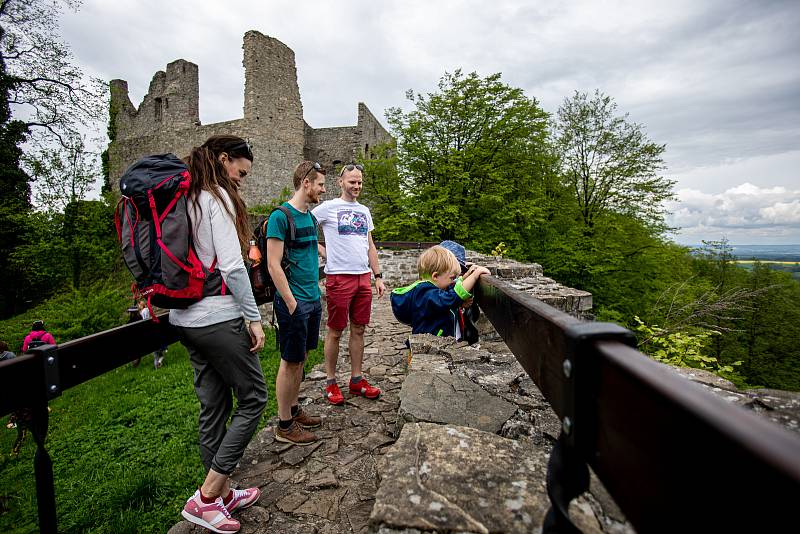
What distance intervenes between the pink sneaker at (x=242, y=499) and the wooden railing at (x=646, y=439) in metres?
1.30

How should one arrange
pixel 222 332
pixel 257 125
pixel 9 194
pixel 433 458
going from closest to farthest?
pixel 433 458
pixel 222 332
pixel 9 194
pixel 257 125

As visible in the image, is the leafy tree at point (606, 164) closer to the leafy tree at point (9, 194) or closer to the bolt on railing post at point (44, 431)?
the bolt on railing post at point (44, 431)

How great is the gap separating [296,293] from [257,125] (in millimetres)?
17936

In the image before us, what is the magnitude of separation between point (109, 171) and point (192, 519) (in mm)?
28886

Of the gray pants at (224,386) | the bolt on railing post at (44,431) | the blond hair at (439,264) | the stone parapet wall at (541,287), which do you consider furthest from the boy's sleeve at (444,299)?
the bolt on railing post at (44,431)

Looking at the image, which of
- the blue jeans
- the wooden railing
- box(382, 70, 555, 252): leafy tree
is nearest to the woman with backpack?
the blue jeans

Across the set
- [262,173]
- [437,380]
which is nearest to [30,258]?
[262,173]

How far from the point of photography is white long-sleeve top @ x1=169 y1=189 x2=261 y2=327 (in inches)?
76.4

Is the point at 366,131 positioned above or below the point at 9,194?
above

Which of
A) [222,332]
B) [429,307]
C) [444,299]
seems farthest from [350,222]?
[222,332]

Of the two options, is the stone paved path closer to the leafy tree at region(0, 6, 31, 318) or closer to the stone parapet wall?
the stone parapet wall

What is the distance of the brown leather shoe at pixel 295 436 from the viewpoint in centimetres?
291

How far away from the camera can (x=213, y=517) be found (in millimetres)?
2049

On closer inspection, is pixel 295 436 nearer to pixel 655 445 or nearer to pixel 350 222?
pixel 350 222
